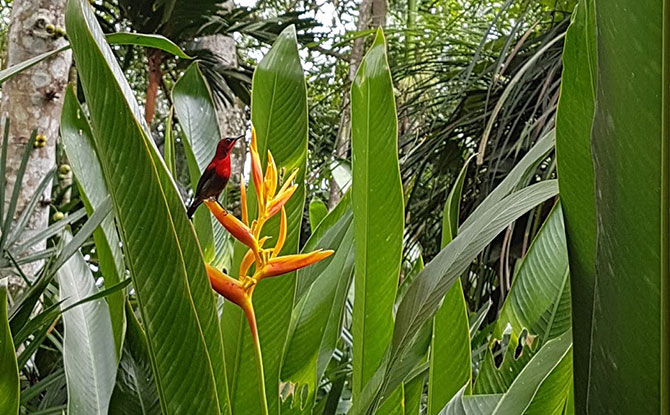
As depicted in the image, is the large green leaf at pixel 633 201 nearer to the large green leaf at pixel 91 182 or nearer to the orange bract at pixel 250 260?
the orange bract at pixel 250 260

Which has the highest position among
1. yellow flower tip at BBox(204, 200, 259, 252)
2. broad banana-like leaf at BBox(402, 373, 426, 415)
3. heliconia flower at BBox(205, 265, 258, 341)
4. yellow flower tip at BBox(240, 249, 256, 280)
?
yellow flower tip at BBox(204, 200, 259, 252)

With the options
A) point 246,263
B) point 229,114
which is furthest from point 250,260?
point 229,114

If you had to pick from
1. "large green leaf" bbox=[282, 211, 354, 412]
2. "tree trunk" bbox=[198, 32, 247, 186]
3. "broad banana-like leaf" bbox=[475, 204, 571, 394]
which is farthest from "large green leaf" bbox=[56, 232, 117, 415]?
"tree trunk" bbox=[198, 32, 247, 186]

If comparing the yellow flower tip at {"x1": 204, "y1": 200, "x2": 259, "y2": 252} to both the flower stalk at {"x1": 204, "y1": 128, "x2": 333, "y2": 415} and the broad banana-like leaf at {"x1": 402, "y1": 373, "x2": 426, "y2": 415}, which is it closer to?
the flower stalk at {"x1": 204, "y1": 128, "x2": 333, "y2": 415}

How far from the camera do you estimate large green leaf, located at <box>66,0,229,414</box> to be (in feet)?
0.64

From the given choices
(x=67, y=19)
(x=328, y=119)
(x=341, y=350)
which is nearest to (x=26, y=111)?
(x=341, y=350)

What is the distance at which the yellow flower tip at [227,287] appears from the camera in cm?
25

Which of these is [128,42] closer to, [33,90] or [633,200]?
[633,200]

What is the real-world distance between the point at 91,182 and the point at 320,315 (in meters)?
0.16

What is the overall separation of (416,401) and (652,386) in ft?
0.94

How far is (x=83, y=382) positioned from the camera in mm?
354

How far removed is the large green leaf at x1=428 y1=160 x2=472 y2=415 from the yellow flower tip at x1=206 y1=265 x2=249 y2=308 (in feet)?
0.49

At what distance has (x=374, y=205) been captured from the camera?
1.13ft

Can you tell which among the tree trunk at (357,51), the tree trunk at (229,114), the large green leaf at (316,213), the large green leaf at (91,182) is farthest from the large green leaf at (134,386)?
the tree trunk at (229,114)
